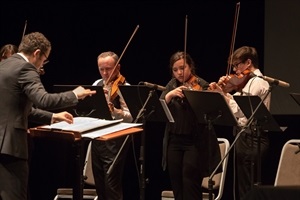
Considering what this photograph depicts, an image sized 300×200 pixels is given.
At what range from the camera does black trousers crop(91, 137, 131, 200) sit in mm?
5473

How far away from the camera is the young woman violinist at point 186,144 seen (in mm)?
5230

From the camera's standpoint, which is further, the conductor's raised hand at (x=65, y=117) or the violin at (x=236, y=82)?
the violin at (x=236, y=82)

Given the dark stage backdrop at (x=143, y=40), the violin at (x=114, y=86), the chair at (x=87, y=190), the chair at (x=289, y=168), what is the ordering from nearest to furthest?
the chair at (x=289, y=168)
the violin at (x=114, y=86)
the chair at (x=87, y=190)
the dark stage backdrop at (x=143, y=40)

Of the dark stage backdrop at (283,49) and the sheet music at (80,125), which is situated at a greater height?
the dark stage backdrop at (283,49)

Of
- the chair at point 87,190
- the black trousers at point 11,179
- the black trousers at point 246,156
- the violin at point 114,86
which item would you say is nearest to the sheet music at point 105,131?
the black trousers at point 11,179

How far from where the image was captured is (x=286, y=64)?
6.42 m

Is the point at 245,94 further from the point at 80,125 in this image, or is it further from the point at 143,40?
the point at 143,40

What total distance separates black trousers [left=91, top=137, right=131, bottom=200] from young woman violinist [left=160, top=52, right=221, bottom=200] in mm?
413

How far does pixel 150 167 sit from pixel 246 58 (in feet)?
6.32

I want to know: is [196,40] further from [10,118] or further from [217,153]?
[10,118]

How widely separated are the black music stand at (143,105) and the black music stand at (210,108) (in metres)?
0.27

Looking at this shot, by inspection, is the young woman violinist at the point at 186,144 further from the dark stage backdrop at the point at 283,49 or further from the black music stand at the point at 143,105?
the dark stage backdrop at the point at 283,49

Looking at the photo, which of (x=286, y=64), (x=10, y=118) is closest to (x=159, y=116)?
(x=10, y=118)

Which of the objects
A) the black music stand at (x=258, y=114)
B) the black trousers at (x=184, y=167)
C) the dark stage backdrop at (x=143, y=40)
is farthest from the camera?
the dark stage backdrop at (x=143, y=40)
